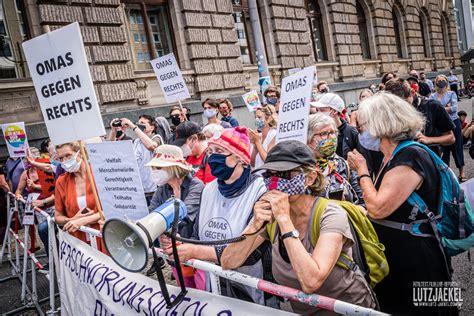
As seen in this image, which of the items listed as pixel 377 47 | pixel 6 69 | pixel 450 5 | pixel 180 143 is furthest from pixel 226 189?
pixel 450 5

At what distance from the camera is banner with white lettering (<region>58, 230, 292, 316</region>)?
5.74 feet

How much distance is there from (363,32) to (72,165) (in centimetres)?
1884

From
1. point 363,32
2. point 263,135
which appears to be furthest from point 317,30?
point 263,135

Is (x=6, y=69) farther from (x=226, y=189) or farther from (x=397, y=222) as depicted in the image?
Answer: (x=397, y=222)

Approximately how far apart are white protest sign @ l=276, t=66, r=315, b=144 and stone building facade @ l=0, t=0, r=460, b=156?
21.4 feet

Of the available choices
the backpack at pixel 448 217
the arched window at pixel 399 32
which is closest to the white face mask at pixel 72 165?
the backpack at pixel 448 217

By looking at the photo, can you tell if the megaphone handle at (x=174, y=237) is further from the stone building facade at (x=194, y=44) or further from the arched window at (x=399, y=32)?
the arched window at (x=399, y=32)

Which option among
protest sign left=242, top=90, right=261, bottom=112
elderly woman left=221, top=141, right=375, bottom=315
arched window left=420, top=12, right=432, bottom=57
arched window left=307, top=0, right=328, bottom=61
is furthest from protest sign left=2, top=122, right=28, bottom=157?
arched window left=420, top=12, right=432, bottom=57

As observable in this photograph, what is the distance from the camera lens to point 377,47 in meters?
19.6

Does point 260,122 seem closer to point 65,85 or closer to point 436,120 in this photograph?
point 436,120

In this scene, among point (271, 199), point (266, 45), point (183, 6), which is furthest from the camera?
point (266, 45)

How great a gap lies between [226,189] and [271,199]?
0.80 m

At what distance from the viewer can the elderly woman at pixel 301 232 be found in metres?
1.62

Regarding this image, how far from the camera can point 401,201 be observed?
81.0 inches
